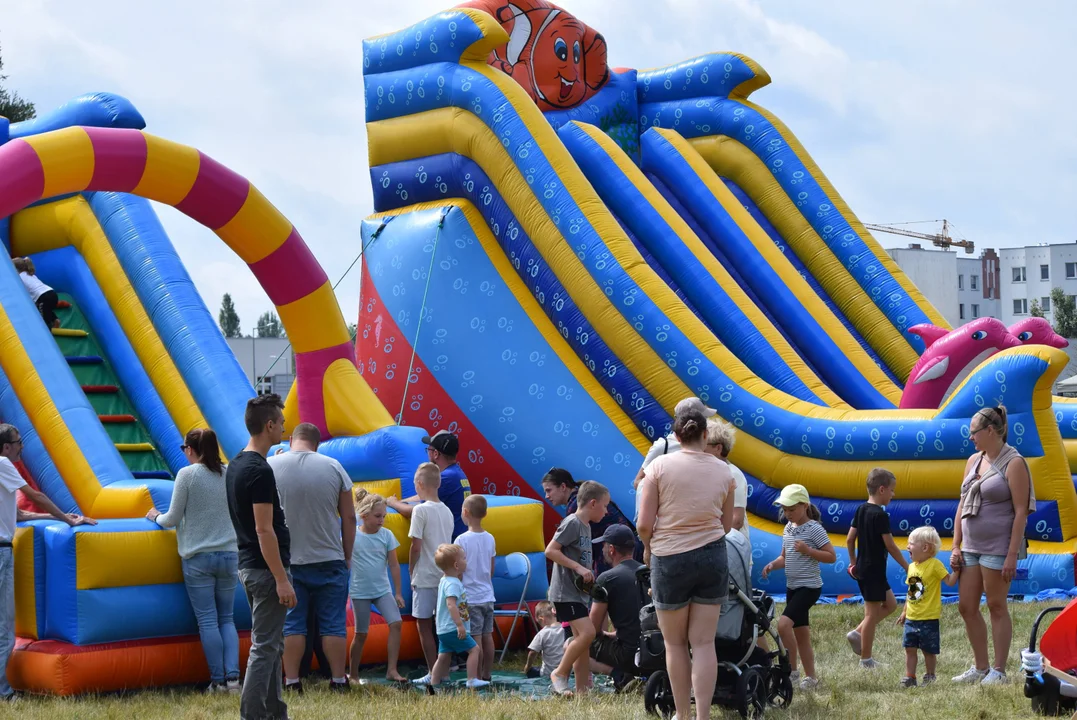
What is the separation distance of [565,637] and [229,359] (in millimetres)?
3098

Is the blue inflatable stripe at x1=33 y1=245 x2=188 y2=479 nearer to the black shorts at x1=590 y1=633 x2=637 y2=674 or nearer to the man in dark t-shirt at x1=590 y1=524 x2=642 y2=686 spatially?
the black shorts at x1=590 y1=633 x2=637 y2=674

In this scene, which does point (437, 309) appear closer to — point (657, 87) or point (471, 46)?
point (471, 46)

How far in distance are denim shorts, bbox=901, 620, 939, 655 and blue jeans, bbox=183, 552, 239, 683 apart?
2.89 m

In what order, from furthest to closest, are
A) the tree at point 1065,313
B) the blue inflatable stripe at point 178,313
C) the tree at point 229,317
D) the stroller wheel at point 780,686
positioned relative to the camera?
the tree at point 229,317, the tree at point 1065,313, the blue inflatable stripe at point 178,313, the stroller wheel at point 780,686

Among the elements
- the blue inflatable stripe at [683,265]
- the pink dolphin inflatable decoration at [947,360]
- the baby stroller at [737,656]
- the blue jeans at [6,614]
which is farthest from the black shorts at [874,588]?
the blue jeans at [6,614]

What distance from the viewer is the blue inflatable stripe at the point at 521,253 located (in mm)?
8453

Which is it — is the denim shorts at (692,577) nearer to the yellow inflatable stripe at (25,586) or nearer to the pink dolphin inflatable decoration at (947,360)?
the yellow inflatable stripe at (25,586)

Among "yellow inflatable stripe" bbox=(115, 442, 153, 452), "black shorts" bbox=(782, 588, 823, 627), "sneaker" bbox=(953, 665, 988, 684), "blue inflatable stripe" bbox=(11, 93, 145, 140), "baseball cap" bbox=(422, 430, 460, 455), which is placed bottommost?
"sneaker" bbox=(953, 665, 988, 684)

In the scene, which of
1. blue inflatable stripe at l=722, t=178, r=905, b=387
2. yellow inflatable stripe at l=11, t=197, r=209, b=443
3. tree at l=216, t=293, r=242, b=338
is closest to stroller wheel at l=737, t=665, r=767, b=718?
yellow inflatable stripe at l=11, t=197, r=209, b=443

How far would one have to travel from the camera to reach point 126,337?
8.22m

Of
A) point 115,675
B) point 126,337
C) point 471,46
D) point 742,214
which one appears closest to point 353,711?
point 115,675

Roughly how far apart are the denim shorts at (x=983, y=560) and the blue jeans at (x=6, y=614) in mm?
4005

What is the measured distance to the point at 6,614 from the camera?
5410 mm

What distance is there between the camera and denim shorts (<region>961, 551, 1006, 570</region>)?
17.2 feet
